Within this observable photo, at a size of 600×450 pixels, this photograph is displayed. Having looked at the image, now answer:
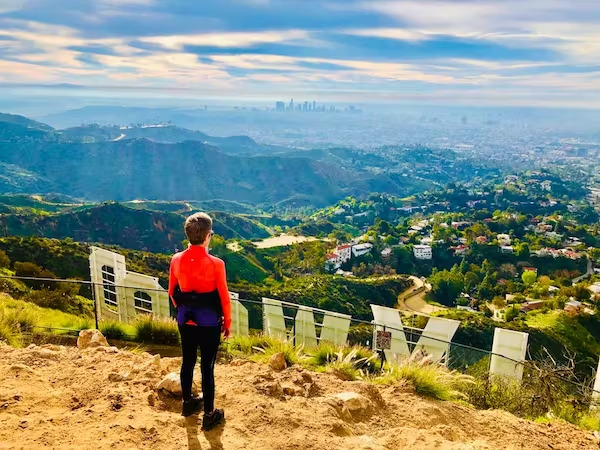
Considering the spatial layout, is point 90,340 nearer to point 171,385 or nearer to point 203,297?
point 171,385

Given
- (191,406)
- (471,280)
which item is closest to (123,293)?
(191,406)

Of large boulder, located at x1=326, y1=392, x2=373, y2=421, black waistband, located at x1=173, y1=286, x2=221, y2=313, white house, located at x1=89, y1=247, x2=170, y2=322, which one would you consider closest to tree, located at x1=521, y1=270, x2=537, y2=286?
white house, located at x1=89, y1=247, x2=170, y2=322

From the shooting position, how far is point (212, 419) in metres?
3.59

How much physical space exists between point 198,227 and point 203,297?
0.50 meters

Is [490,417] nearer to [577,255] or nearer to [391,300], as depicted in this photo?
[391,300]

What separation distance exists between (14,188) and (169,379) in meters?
194

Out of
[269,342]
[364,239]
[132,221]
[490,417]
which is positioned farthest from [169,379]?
[132,221]

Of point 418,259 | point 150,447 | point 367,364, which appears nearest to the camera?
point 150,447

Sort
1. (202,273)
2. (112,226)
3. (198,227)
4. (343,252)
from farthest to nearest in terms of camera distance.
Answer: (112,226) → (343,252) → (202,273) → (198,227)

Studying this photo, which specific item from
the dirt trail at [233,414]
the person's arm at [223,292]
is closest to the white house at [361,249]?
the dirt trail at [233,414]

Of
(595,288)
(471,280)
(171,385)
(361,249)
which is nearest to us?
(171,385)

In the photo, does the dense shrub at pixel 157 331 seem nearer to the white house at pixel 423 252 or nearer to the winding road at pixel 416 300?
the winding road at pixel 416 300

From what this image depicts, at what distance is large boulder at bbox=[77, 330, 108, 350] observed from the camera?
5.60 meters

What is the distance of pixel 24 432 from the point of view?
3.43 metres
